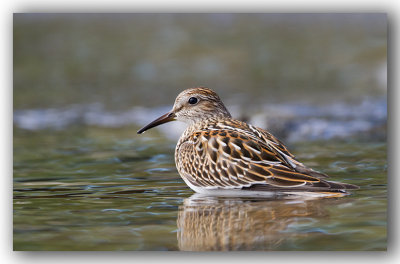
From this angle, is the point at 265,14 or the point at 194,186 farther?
the point at 265,14

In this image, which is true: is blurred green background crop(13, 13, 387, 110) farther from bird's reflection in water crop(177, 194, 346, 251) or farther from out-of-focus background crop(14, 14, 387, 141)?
bird's reflection in water crop(177, 194, 346, 251)


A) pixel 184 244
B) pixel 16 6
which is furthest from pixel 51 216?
pixel 16 6

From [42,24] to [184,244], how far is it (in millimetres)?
3921

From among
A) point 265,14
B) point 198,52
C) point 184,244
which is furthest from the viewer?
point 198,52

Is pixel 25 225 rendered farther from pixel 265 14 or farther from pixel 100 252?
pixel 265 14

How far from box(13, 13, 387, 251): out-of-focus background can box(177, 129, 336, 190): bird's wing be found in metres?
0.31

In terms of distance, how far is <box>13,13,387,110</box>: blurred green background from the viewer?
9734 mm

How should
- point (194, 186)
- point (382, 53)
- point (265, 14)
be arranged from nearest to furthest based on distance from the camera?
point (194, 186) → point (265, 14) → point (382, 53)

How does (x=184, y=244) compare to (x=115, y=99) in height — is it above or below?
below

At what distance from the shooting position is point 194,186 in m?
8.45

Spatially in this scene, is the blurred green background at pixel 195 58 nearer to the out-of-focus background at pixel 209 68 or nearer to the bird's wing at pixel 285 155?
the out-of-focus background at pixel 209 68

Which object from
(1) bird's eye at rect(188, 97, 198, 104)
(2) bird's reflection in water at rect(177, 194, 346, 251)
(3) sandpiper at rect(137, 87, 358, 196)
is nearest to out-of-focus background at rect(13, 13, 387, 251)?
(2) bird's reflection in water at rect(177, 194, 346, 251)

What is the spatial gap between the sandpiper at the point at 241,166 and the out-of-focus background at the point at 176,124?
0.83ft

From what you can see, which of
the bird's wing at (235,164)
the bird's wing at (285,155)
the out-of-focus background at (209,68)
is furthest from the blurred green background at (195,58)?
the bird's wing at (235,164)
